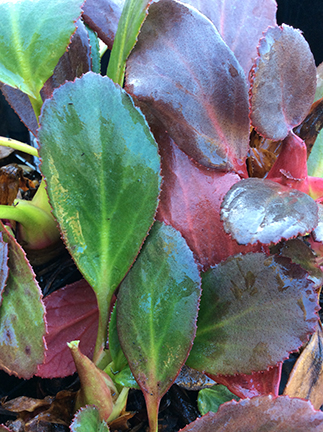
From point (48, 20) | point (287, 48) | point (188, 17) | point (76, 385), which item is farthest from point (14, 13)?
point (76, 385)

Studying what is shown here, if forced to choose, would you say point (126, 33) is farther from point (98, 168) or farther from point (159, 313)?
point (159, 313)

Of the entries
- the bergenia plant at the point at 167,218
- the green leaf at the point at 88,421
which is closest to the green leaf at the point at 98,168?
the bergenia plant at the point at 167,218

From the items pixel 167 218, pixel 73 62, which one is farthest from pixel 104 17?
pixel 167 218

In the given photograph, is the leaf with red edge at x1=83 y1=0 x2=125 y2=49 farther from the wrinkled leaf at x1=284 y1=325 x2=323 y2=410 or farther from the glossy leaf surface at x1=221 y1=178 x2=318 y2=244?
the wrinkled leaf at x1=284 y1=325 x2=323 y2=410

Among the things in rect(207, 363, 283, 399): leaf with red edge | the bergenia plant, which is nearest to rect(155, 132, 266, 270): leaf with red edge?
the bergenia plant

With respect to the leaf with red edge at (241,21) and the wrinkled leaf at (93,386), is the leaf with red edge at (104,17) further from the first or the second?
the wrinkled leaf at (93,386)

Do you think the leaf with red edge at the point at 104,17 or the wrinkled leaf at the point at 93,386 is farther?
the leaf with red edge at the point at 104,17

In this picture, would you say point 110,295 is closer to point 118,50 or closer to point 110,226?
point 110,226

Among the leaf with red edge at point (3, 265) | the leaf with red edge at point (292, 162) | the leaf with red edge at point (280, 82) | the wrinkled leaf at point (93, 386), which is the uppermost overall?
the leaf with red edge at point (280, 82)
